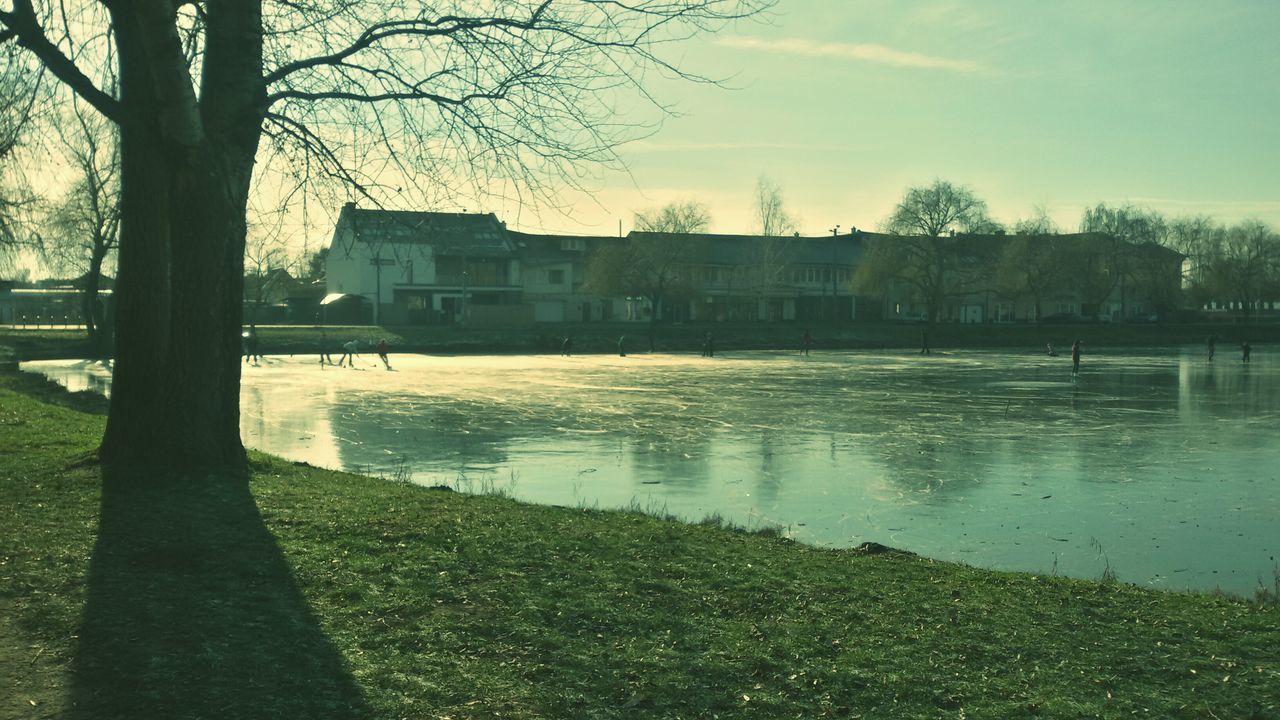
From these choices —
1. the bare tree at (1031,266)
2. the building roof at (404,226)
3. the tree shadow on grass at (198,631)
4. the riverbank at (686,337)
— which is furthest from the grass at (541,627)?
the bare tree at (1031,266)

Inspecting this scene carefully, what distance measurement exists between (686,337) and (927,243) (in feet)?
75.5

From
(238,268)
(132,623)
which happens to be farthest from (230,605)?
(238,268)

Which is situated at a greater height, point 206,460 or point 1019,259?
point 1019,259

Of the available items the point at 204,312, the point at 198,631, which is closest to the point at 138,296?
the point at 204,312

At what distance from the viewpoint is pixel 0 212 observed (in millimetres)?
30500

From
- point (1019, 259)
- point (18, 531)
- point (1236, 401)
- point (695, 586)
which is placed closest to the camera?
point (695, 586)

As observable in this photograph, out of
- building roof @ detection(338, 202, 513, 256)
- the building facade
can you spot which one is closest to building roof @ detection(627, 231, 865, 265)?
the building facade

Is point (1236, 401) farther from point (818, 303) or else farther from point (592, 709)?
point (818, 303)

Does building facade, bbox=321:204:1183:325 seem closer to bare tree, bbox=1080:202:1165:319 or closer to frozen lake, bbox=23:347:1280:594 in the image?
bare tree, bbox=1080:202:1165:319

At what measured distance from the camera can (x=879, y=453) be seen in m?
17.6

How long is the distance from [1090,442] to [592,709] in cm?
1693

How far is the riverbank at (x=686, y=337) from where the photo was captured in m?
62.1

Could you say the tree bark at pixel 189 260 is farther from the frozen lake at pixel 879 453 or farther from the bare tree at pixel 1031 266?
the bare tree at pixel 1031 266

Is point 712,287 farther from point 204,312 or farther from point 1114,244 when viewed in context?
point 204,312
